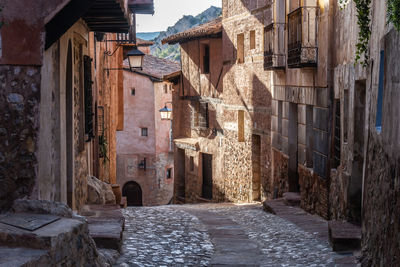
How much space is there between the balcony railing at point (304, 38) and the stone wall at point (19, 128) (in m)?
6.20

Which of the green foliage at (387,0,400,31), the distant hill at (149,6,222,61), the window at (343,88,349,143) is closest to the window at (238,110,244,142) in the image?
the window at (343,88,349,143)

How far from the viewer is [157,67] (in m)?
35.3

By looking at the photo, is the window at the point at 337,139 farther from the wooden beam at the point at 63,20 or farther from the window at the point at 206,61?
the window at the point at 206,61

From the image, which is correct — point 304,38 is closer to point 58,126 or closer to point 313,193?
point 313,193

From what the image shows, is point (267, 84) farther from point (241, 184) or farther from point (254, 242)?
point (254, 242)

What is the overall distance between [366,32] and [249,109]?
35.3 ft

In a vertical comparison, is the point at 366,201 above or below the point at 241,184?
above

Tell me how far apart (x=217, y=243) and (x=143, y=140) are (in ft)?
89.7

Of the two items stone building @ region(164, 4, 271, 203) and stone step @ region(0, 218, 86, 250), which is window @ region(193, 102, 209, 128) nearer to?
stone building @ region(164, 4, 271, 203)

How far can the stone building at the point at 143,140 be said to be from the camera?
3469 centimetres

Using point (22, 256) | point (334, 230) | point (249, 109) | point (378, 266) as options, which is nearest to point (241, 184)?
point (249, 109)

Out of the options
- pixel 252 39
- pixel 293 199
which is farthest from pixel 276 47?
pixel 293 199

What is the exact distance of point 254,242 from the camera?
849 centimetres

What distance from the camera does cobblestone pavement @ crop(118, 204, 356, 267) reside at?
6.92 metres
